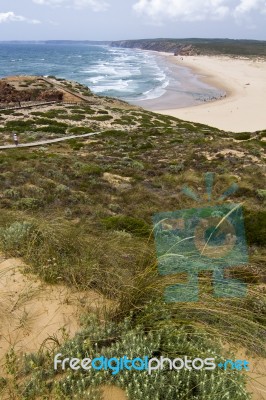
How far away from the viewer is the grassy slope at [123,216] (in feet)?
9.75

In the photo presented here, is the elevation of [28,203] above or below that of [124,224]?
above

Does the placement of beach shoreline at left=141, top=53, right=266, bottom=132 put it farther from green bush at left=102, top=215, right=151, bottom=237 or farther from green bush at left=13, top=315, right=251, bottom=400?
green bush at left=13, top=315, right=251, bottom=400

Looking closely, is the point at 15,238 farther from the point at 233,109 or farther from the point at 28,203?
the point at 233,109

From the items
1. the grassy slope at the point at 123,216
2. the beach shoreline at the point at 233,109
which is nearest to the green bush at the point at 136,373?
the grassy slope at the point at 123,216

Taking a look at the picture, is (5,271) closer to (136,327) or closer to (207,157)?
(136,327)

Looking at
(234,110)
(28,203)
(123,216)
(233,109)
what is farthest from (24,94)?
(123,216)

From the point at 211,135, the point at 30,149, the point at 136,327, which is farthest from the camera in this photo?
the point at 211,135

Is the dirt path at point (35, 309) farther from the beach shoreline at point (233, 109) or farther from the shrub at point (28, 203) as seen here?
the beach shoreline at point (233, 109)

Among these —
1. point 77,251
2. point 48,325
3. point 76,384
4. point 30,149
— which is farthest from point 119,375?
point 30,149

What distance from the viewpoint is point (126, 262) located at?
419 centimetres

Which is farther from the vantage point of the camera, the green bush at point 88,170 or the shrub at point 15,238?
the green bush at point 88,170

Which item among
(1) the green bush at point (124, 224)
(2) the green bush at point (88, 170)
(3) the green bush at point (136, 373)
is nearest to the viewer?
(3) the green bush at point (136, 373)

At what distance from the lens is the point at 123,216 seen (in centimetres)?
1012

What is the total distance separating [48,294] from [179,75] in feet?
322
